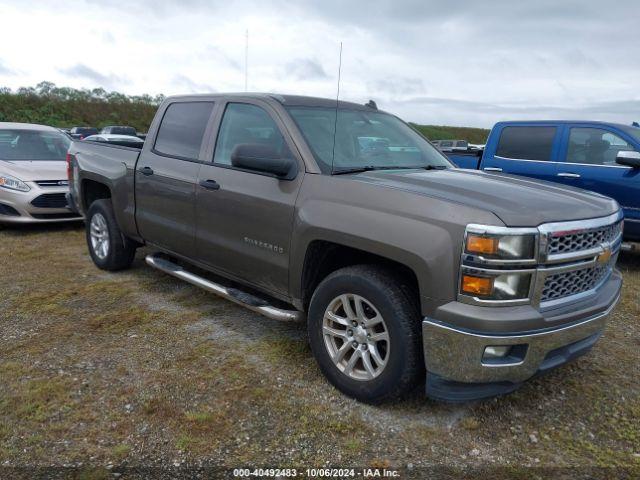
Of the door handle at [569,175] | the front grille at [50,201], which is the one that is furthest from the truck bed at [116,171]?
the door handle at [569,175]

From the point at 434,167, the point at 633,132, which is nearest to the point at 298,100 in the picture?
the point at 434,167

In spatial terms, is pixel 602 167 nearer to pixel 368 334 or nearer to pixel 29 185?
pixel 368 334

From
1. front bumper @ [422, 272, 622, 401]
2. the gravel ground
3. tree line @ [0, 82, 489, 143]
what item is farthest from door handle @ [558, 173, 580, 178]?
tree line @ [0, 82, 489, 143]

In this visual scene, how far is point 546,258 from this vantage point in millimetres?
2666

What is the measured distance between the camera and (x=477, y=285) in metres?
2.64

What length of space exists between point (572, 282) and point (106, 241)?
4487mm

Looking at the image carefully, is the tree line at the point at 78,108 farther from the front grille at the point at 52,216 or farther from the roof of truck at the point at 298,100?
the roof of truck at the point at 298,100

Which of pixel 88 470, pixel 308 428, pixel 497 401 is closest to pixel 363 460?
pixel 308 428

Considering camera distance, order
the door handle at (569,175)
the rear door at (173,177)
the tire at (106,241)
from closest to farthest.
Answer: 1. the rear door at (173,177)
2. the tire at (106,241)
3. the door handle at (569,175)

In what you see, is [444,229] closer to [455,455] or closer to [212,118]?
[455,455]

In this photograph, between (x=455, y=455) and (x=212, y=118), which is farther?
(x=212, y=118)

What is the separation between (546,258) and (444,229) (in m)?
0.51

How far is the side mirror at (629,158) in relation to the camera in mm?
6137

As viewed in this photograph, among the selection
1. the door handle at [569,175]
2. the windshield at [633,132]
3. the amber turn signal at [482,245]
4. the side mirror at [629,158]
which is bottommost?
the amber turn signal at [482,245]
